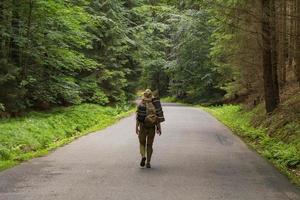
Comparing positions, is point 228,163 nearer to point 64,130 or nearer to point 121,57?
point 64,130

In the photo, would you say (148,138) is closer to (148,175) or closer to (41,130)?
(148,175)

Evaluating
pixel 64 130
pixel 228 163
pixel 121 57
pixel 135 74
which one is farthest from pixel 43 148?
pixel 135 74

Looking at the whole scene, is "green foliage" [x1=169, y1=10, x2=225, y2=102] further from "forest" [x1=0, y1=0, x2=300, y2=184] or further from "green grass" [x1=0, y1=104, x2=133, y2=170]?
"green grass" [x1=0, y1=104, x2=133, y2=170]

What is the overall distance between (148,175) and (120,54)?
83.5ft

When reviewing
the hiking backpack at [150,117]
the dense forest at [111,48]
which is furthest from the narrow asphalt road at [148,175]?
the dense forest at [111,48]

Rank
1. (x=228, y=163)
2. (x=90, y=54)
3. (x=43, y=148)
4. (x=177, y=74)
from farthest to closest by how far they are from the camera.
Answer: (x=177, y=74) → (x=90, y=54) → (x=43, y=148) → (x=228, y=163)

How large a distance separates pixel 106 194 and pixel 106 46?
1043 inches

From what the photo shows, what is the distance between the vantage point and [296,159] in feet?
41.8

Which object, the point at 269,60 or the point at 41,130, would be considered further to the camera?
the point at 269,60

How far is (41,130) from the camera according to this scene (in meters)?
17.8

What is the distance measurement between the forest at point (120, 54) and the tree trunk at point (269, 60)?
0.04 meters

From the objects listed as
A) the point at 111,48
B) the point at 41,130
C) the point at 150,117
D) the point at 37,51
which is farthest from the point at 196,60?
the point at 150,117

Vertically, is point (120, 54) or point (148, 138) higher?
point (120, 54)

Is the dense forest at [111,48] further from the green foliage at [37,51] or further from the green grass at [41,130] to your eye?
the green grass at [41,130]
